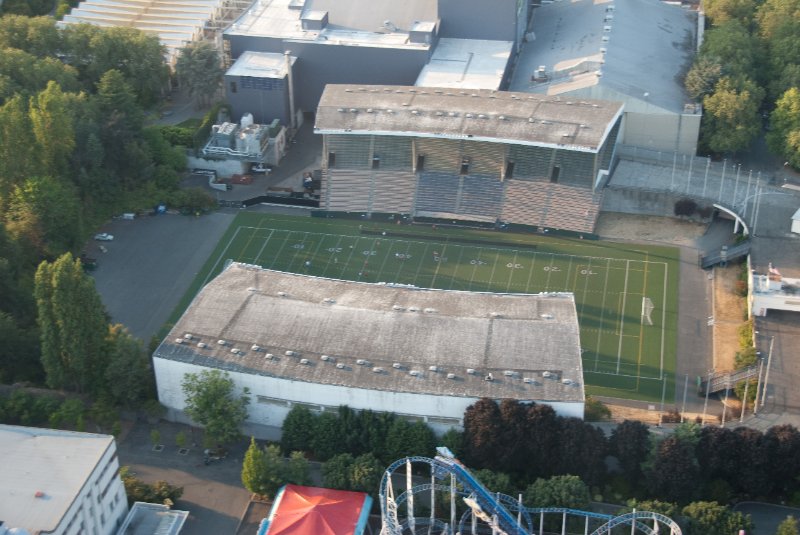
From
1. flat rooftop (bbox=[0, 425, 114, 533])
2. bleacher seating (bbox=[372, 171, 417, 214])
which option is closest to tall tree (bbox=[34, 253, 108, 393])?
flat rooftop (bbox=[0, 425, 114, 533])

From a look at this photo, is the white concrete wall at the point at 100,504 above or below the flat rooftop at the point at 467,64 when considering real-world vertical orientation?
below

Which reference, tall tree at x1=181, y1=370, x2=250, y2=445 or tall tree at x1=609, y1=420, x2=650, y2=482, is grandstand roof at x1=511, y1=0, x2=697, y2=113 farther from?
tall tree at x1=181, y1=370, x2=250, y2=445

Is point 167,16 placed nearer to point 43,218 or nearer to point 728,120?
point 43,218

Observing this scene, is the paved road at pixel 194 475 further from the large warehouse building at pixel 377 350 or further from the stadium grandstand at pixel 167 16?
the stadium grandstand at pixel 167 16

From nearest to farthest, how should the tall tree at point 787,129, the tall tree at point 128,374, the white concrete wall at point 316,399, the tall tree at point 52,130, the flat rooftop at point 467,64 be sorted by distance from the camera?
1. the white concrete wall at point 316,399
2. the tall tree at point 128,374
3. the tall tree at point 52,130
4. the tall tree at point 787,129
5. the flat rooftop at point 467,64

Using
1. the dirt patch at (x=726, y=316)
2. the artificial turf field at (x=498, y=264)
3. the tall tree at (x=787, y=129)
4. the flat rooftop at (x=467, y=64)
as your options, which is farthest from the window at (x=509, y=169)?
the tall tree at (x=787, y=129)

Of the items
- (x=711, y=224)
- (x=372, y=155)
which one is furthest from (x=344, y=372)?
(x=711, y=224)

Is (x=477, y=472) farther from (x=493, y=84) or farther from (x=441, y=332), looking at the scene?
(x=493, y=84)
